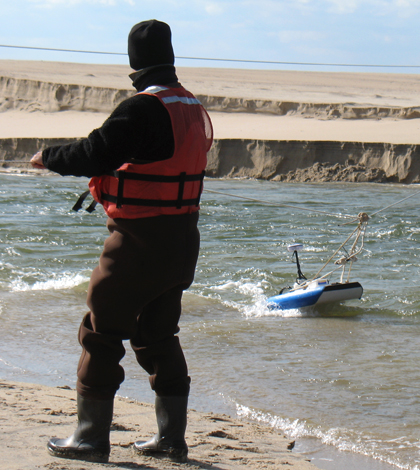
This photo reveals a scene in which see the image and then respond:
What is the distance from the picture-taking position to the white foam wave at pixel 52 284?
7.48m

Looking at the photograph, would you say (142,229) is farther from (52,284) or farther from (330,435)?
(52,284)

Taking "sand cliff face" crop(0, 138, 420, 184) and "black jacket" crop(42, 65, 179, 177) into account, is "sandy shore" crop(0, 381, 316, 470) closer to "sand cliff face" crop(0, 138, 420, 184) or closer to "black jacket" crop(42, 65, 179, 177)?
"black jacket" crop(42, 65, 179, 177)

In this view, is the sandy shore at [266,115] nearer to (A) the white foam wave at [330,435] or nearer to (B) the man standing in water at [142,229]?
(A) the white foam wave at [330,435]

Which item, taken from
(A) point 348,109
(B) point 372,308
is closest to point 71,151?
(B) point 372,308

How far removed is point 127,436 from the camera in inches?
118

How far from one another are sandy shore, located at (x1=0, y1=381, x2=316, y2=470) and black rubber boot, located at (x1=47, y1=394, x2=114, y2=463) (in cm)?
4

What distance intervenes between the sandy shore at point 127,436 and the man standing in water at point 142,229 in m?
0.11

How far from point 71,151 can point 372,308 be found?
5061 millimetres

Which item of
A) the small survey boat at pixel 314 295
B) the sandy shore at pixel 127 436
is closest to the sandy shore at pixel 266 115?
the small survey boat at pixel 314 295

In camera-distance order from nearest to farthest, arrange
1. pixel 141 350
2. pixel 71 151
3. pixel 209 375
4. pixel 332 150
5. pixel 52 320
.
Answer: pixel 71 151 < pixel 141 350 < pixel 209 375 < pixel 52 320 < pixel 332 150

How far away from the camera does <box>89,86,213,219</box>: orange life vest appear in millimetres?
2410

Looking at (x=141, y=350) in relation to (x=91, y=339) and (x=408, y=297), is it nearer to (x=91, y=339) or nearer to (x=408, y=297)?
(x=91, y=339)

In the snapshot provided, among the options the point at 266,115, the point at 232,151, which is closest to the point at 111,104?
the point at 266,115

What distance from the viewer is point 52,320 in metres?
6.02
